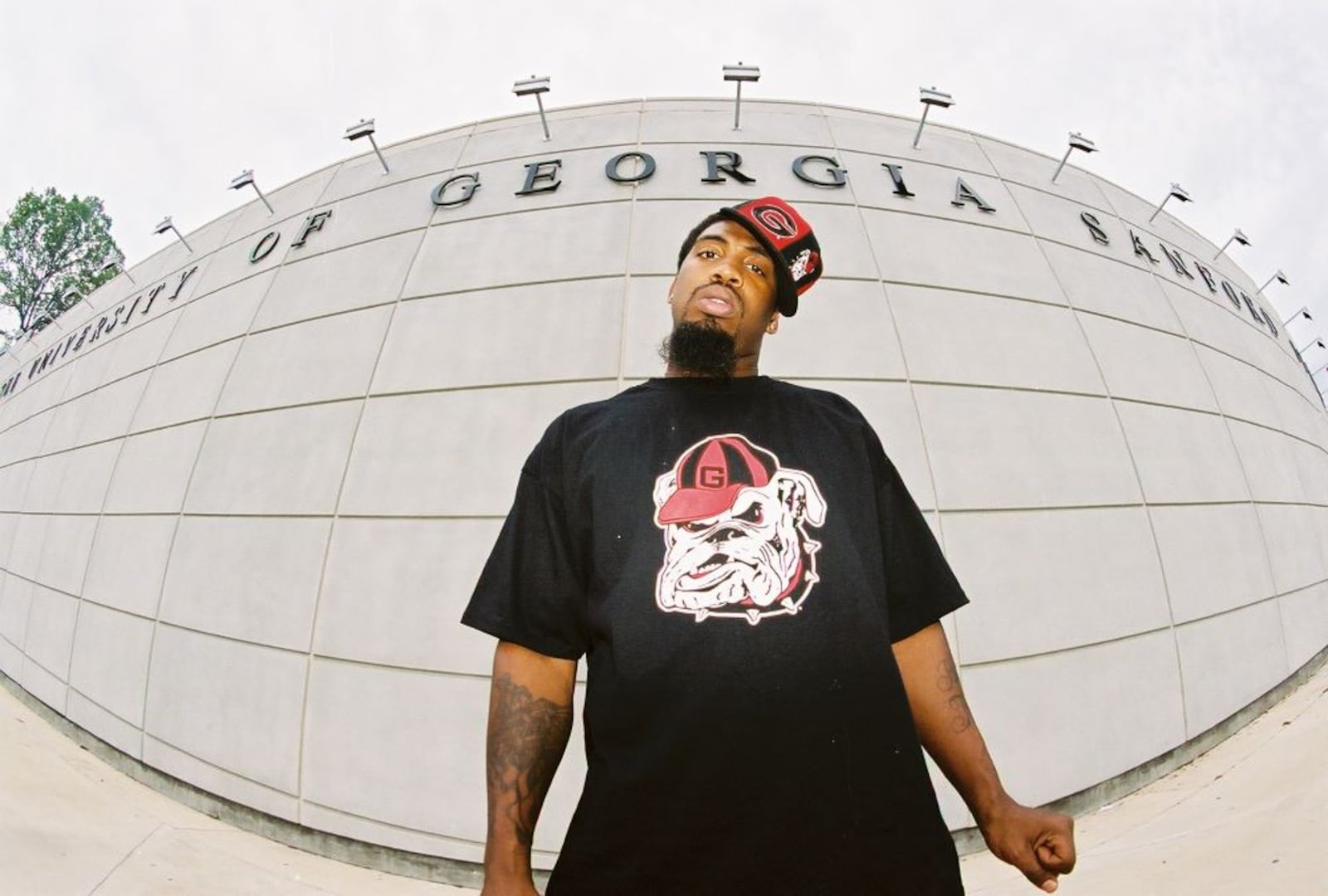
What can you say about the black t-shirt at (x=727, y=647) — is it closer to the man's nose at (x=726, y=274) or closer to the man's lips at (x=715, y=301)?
the man's lips at (x=715, y=301)

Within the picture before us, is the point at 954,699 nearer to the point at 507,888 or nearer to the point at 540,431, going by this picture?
the point at 507,888

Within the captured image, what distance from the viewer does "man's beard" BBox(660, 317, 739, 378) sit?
5.29 feet

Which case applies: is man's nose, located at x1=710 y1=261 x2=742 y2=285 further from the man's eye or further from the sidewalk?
the sidewalk

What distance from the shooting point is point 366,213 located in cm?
633

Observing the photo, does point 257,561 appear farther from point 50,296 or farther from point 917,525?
point 50,296

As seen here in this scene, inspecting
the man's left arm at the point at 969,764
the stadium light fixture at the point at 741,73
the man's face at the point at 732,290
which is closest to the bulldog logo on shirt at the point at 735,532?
the man's face at the point at 732,290

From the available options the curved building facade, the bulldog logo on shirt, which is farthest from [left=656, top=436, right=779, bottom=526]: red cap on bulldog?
the curved building facade

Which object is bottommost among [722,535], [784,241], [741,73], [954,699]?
[954,699]

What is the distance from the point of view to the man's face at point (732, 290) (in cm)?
168

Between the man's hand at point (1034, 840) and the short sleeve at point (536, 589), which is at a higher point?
the short sleeve at point (536, 589)

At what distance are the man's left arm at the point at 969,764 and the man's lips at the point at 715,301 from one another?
3.60 feet

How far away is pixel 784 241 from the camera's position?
5.69 ft

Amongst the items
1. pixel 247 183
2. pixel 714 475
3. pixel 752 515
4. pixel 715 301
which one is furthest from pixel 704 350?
pixel 247 183

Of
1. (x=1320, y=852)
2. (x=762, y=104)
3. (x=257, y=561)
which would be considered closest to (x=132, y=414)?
(x=257, y=561)
